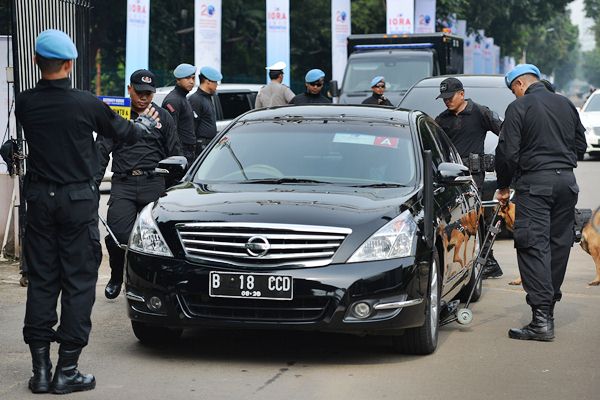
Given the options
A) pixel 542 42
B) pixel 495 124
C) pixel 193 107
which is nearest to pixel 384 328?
pixel 495 124

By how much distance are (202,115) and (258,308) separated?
640cm

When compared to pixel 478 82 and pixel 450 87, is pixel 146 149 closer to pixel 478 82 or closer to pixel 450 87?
pixel 450 87

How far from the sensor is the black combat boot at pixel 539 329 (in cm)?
861

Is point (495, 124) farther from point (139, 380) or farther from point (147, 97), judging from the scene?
point (139, 380)

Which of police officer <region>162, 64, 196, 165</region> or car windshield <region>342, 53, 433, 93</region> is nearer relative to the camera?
police officer <region>162, 64, 196, 165</region>

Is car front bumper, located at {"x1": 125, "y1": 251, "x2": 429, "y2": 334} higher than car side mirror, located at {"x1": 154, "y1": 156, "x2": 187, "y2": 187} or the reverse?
the reverse

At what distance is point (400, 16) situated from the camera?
34406mm

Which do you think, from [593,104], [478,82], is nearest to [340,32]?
[593,104]

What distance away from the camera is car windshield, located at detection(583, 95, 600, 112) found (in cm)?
3070

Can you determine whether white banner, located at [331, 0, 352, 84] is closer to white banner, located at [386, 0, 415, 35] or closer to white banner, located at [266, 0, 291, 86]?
white banner, located at [386, 0, 415, 35]

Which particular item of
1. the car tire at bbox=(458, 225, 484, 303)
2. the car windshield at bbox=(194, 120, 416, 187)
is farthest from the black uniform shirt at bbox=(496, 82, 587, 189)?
the car tire at bbox=(458, 225, 484, 303)

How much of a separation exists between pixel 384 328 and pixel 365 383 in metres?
0.45

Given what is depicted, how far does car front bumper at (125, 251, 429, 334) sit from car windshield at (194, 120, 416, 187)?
1.10 m

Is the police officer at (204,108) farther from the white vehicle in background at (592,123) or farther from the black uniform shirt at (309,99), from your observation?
the white vehicle in background at (592,123)
